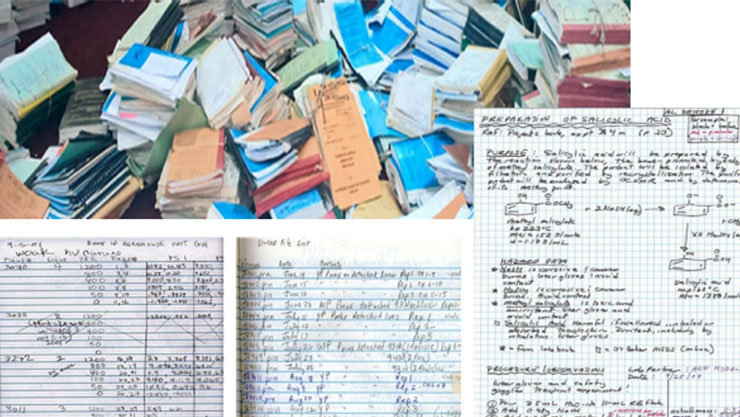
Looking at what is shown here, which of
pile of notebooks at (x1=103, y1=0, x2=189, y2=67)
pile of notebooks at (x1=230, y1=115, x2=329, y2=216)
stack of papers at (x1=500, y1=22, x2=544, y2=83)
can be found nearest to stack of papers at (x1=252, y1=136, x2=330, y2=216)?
pile of notebooks at (x1=230, y1=115, x2=329, y2=216)

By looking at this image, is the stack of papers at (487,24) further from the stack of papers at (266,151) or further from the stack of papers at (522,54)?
the stack of papers at (266,151)

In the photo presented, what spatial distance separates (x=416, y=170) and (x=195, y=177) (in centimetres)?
58

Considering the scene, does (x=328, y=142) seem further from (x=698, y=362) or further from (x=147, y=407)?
(x=698, y=362)

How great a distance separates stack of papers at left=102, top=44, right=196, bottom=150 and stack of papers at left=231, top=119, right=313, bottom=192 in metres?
0.19

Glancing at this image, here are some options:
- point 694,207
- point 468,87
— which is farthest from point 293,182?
point 694,207

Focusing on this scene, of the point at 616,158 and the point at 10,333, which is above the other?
the point at 616,158

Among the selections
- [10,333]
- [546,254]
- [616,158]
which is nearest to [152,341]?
[10,333]

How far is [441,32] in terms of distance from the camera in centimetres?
196

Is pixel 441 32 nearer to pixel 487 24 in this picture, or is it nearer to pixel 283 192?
pixel 487 24

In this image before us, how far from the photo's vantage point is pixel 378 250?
1933 mm

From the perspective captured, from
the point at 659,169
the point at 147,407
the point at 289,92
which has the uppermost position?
the point at 289,92

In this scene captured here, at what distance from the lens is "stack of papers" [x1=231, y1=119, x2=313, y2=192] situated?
6.44ft

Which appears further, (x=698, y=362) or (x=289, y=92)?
(x=289, y=92)

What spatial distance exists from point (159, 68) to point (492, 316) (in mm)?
1081
